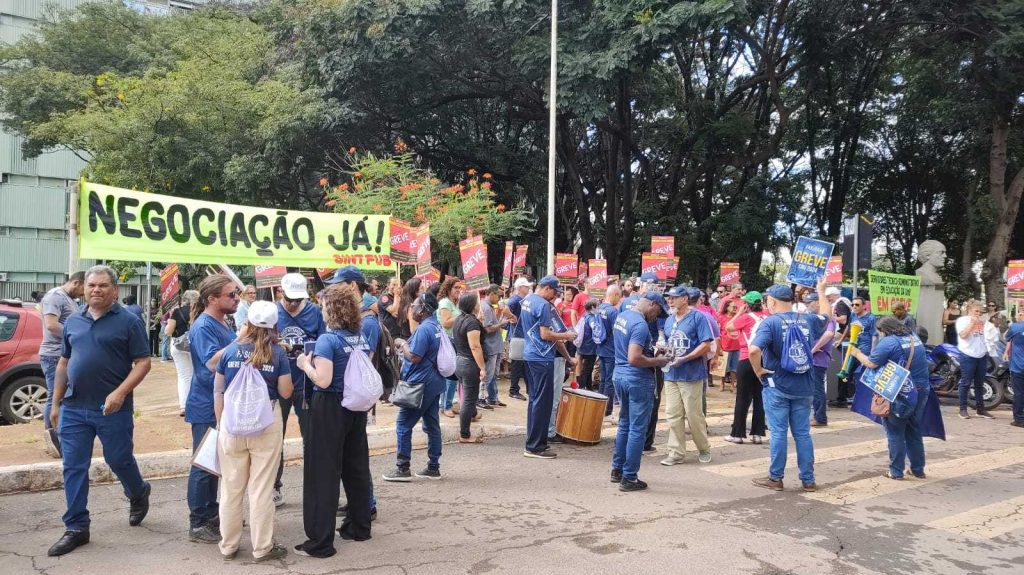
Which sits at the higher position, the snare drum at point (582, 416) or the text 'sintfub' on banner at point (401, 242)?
the text 'sintfub' on banner at point (401, 242)

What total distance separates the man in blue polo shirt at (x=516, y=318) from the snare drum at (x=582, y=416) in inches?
37.9

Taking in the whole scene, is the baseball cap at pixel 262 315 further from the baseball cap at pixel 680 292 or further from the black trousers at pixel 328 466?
the baseball cap at pixel 680 292

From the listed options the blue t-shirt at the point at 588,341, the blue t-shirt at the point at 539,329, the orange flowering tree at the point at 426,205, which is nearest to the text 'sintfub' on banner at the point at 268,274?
the orange flowering tree at the point at 426,205

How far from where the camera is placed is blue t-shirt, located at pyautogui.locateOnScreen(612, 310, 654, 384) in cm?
666

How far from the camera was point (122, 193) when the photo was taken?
281 inches

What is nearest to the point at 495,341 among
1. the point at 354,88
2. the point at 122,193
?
the point at 122,193

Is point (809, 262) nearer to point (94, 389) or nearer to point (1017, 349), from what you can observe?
point (1017, 349)

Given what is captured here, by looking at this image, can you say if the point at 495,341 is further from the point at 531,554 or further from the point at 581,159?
the point at 581,159

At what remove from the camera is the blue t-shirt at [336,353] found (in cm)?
492

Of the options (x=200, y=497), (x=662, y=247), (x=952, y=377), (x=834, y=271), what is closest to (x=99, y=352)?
(x=200, y=497)

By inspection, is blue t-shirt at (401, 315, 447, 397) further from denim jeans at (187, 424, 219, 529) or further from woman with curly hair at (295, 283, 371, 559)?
denim jeans at (187, 424, 219, 529)

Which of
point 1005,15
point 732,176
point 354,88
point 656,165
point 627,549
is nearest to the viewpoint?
point 627,549

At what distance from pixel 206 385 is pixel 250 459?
748 millimetres

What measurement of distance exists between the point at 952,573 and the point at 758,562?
4.12ft
